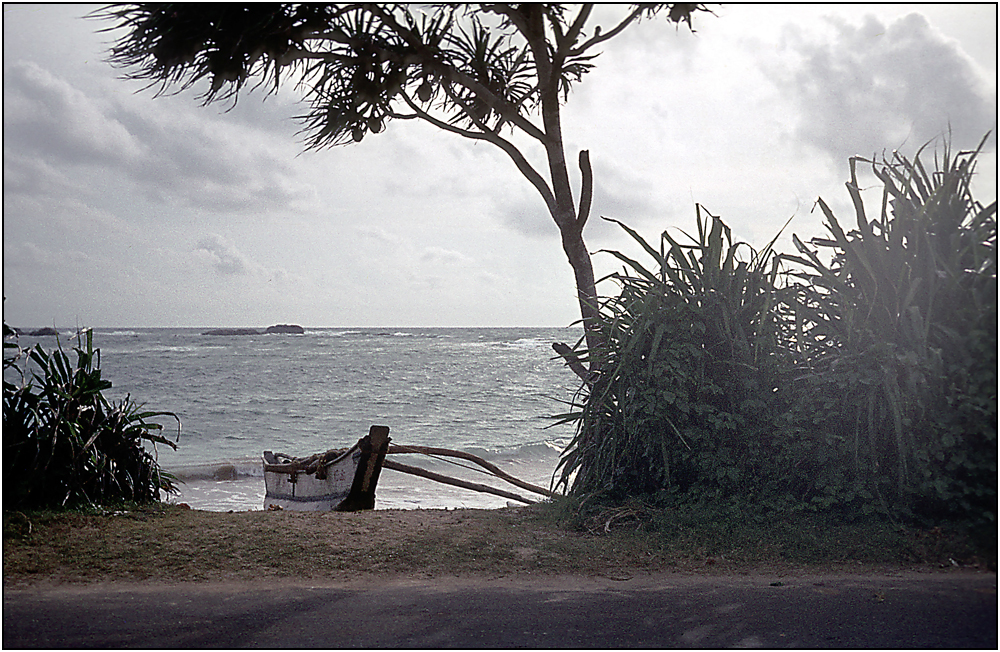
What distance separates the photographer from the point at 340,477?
703cm

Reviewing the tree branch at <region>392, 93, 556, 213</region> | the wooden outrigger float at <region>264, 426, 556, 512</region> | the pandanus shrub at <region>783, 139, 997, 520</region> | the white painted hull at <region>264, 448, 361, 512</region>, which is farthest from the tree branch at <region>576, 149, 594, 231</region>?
the white painted hull at <region>264, 448, 361, 512</region>

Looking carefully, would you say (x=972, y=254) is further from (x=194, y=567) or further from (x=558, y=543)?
(x=194, y=567)

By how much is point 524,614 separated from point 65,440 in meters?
3.26

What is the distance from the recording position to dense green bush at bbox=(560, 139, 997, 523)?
4.19m

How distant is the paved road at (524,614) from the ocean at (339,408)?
1.39 metres

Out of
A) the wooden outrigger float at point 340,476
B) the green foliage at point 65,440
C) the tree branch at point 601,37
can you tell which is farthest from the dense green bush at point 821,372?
the green foliage at point 65,440

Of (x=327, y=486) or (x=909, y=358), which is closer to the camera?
(x=909, y=358)

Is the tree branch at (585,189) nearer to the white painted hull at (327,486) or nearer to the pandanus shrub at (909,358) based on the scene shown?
the pandanus shrub at (909,358)

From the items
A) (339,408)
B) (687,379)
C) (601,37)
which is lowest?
(339,408)

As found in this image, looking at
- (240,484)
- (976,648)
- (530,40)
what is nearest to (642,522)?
(976,648)

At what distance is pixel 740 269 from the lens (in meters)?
5.07

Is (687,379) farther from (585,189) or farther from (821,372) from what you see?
(585,189)

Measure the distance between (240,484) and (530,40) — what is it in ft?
29.5

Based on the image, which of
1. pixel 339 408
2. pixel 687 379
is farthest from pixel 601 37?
pixel 339 408
